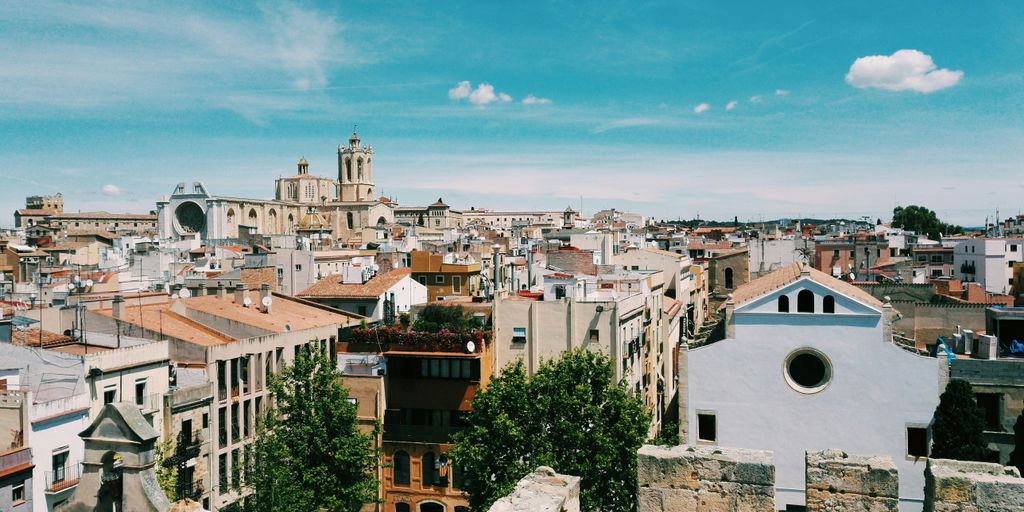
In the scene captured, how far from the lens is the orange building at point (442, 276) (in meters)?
50.1

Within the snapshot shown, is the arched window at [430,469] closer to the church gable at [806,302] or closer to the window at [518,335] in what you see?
the window at [518,335]

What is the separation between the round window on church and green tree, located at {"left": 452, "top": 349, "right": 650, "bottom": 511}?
530 centimetres

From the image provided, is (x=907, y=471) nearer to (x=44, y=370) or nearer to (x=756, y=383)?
(x=756, y=383)

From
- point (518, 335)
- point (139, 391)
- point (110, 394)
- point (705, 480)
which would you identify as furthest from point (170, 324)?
point (705, 480)

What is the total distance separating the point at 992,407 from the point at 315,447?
2236cm

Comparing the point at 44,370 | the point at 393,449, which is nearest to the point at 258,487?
the point at 44,370

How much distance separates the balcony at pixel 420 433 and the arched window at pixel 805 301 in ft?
46.9

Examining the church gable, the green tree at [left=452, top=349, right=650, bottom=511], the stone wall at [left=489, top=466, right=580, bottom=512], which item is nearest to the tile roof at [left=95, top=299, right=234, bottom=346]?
the green tree at [left=452, top=349, right=650, bottom=511]

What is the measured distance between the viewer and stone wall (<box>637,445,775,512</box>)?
12.2 m

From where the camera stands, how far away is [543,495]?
498 inches

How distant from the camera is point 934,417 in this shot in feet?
88.7

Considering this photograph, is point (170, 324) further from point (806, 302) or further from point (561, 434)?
point (806, 302)

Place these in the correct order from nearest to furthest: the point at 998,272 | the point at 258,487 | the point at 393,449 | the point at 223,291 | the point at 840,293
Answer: the point at 258,487 < the point at 840,293 < the point at 393,449 < the point at 223,291 < the point at 998,272

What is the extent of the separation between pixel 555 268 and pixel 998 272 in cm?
4156
